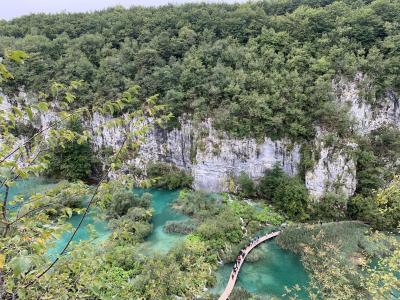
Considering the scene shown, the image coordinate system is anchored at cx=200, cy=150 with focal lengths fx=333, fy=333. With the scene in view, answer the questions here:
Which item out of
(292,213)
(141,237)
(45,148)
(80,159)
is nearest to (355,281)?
(292,213)

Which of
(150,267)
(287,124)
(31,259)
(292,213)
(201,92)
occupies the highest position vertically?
(31,259)

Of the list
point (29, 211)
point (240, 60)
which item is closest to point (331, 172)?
point (240, 60)

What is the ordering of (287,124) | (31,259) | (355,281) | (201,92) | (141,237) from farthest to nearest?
(201,92) → (287,124) → (141,237) → (355,281) → (31,259)

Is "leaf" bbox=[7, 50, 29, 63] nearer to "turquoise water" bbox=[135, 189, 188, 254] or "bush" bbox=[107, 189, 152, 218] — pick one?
Result: "turquoise water" bbox=[135, 189, 188, 254]

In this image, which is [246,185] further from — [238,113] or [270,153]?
[238,113]

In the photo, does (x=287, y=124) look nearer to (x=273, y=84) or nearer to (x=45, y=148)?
(x=273, y=84)

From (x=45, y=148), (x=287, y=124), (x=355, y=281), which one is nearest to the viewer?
(x=45, y=148)

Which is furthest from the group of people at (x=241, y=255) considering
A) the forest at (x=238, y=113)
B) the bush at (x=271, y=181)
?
the bush at (x=271, y=181)
